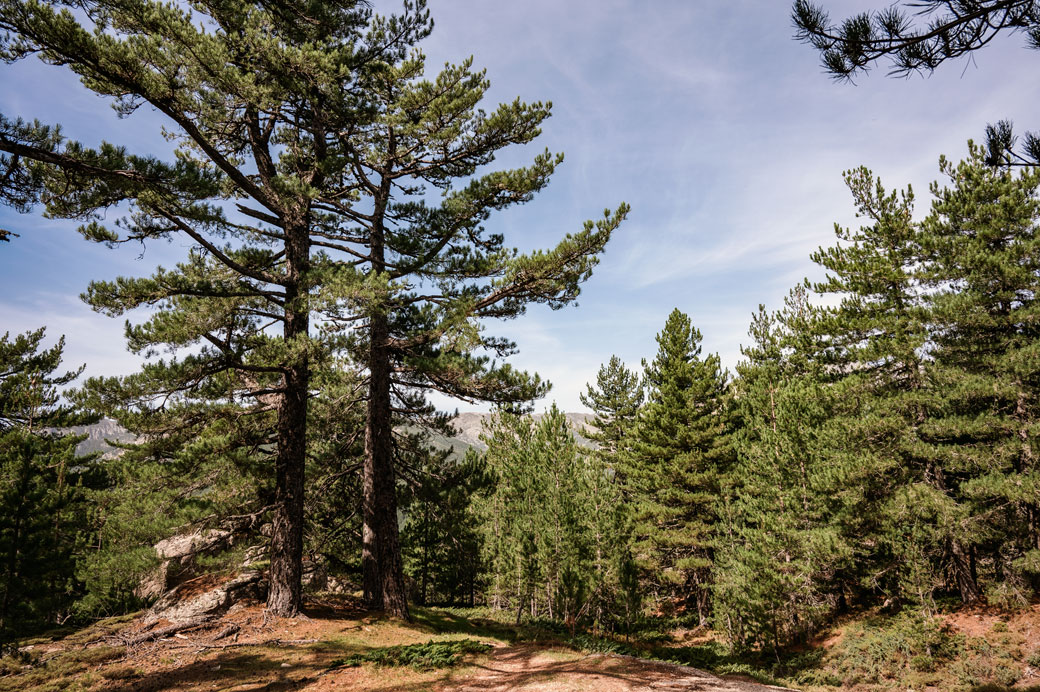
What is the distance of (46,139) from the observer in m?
6.21

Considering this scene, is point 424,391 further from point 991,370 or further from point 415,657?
point 991,370

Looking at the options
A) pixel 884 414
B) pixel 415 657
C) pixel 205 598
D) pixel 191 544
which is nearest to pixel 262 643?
pixel 205 598

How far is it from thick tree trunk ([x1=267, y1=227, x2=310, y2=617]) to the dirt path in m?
5.57

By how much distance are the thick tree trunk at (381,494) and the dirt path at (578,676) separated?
4584mm

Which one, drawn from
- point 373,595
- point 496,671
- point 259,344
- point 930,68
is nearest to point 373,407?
point 259,344

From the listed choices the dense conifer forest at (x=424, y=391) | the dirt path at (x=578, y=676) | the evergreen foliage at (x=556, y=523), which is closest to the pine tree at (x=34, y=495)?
the dense conifer forest at (x=424, y=391)

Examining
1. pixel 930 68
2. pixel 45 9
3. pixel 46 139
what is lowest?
pixel 930 68

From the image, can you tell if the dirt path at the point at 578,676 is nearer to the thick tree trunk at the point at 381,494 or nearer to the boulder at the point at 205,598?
the thick tree trunk at the point at 381,494

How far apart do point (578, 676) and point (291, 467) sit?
8.46m

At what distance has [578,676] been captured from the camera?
7.84 meters

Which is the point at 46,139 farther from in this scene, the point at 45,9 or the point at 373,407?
the point at 373,407

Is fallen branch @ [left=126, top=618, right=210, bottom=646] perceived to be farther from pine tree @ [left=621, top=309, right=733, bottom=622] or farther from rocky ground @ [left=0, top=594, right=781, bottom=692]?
pine tree @ [left=621, top=309, right=733, bottom=622]

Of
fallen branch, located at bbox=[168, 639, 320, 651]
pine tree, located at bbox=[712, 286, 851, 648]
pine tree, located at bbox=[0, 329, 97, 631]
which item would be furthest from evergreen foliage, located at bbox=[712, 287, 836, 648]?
pine tree, located at bbox=[0, 329, 97, 631]

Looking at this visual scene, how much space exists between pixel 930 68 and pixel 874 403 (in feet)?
51.0
